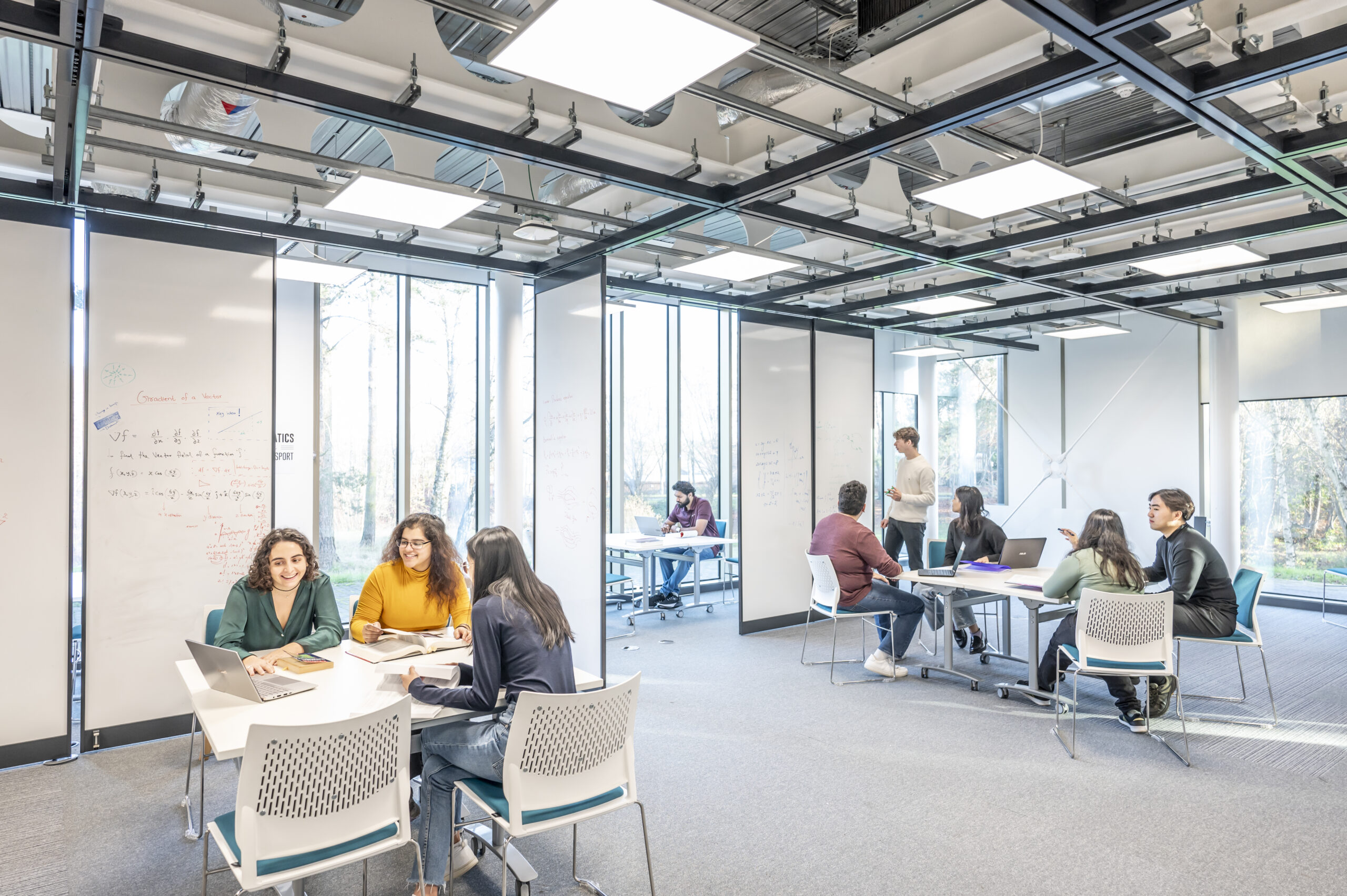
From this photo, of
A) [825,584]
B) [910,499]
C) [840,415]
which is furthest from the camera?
[840,415]

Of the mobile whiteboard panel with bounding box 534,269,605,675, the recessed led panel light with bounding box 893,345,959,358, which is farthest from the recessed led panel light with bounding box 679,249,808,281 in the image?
the recessed led panel light with bounding box 893,345,959,358

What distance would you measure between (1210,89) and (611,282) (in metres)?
4.19

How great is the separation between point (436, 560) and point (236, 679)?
114cm

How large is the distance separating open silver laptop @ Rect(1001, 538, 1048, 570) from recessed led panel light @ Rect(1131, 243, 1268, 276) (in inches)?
74.2

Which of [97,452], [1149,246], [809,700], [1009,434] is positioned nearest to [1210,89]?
[1149,246]

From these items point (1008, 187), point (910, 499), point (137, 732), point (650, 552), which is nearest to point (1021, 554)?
point (910, 499)

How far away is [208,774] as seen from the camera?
12.2 feet

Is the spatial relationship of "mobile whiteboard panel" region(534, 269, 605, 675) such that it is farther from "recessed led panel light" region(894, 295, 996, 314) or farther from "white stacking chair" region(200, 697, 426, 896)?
"recessed led panel light" region(894, 295, 996, 314)

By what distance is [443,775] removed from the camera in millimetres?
2564

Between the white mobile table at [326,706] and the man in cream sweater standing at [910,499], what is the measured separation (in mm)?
4527

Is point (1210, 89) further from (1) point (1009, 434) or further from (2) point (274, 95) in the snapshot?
(1) point (1009, 434)

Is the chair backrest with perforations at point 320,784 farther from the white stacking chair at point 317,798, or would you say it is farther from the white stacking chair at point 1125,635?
the white stacking chair at point 1125,635

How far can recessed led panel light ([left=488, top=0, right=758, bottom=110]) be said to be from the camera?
204cm

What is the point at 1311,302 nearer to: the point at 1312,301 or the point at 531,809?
the point at 1312,301
